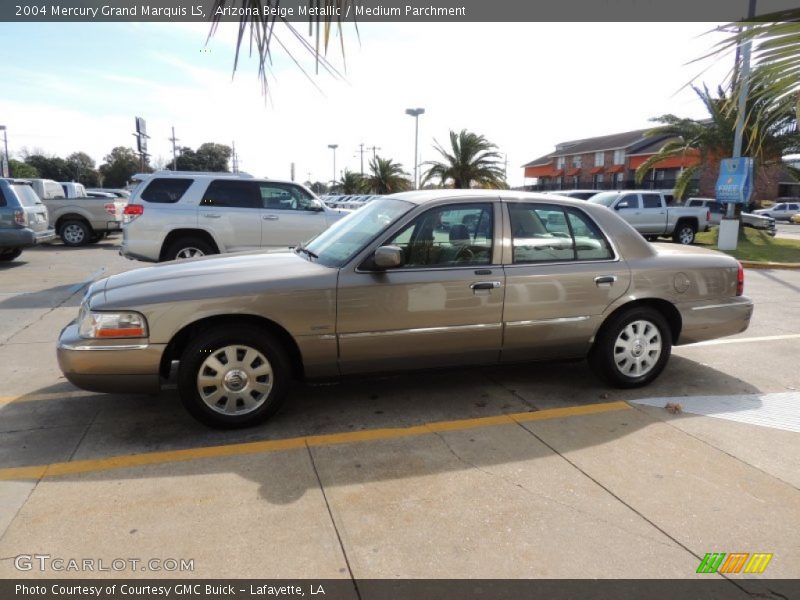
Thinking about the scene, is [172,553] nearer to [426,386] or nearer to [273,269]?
[273,269]

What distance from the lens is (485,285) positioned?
13.4 feet

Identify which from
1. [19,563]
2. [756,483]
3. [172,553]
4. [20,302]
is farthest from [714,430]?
[20,302]

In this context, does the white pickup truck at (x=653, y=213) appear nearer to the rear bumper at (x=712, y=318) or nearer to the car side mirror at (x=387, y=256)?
the rear bumper at (x=712, y=318)

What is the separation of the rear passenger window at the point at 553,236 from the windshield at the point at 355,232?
2.86 ft

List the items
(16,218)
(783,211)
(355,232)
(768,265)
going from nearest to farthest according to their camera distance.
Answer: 1. (355,232)
2. (16,218)
3. (768,265)
4. (783,211)

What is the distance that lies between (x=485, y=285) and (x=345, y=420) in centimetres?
140

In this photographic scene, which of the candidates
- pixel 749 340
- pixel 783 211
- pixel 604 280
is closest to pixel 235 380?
pixel 604 280

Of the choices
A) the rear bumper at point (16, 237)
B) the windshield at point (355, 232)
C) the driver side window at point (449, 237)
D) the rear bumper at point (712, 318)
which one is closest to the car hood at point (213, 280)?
the windshield at point (355, 232)

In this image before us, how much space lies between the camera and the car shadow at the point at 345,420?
333 centimetres

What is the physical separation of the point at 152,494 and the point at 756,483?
10.9ft

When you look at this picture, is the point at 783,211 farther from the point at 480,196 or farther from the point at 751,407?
the point at 480,196

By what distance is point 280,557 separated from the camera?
2502 mm

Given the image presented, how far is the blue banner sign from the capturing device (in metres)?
16.2

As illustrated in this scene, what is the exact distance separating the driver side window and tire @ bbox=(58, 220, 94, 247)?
15.5 meters
